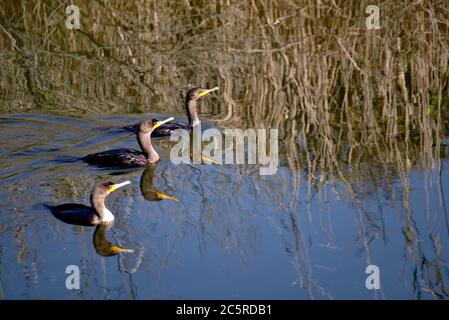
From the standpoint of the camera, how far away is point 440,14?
1234 centimetres

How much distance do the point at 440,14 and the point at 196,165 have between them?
17.6 feet

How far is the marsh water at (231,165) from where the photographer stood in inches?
244

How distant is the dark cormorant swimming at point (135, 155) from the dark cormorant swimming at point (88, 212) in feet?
5.11

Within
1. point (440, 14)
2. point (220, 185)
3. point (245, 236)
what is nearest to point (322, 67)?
point (440, 14)

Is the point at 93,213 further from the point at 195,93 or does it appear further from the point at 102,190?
the point at 195,93

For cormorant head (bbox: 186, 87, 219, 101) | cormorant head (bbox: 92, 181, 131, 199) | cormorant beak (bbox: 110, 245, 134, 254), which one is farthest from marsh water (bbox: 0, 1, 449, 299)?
cormorant head (bbox: 186, 87, 219, 101)

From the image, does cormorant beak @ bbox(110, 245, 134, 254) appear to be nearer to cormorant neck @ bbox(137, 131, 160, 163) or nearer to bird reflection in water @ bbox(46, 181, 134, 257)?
bird reflection in water @ bbox(46, 181, 134, 257)

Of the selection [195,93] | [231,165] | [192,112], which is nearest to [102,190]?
[231,165]

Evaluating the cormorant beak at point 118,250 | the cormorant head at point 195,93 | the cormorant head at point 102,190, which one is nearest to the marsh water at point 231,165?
the cormorant beak at point 118,250

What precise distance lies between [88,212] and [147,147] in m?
1.95

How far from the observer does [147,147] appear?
8.98m

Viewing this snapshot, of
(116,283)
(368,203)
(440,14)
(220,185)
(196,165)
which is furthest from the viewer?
(440,14)

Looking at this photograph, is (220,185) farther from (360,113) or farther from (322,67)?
Result: (322,67)

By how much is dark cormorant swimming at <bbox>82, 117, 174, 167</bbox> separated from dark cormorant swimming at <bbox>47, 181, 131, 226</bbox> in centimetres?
156
